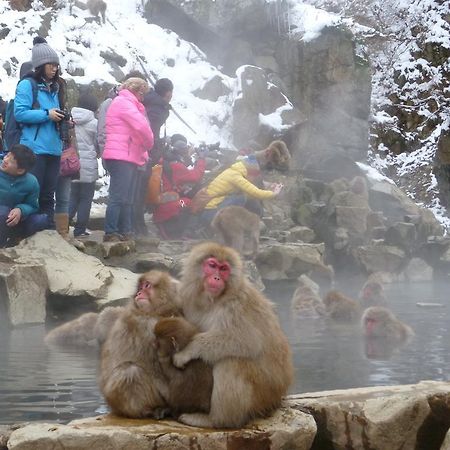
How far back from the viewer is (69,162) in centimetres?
749

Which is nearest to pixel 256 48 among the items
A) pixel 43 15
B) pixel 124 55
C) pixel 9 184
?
pixel 124 55

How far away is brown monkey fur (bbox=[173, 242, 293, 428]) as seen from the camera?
2.95m

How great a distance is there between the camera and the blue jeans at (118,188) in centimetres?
757

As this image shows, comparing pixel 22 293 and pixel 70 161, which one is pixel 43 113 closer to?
pixel 70 161

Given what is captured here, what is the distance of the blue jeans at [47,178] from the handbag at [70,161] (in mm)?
358

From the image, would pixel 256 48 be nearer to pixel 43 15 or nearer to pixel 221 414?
pixel 43 15

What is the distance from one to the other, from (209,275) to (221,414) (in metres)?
0.50

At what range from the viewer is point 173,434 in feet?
9.46

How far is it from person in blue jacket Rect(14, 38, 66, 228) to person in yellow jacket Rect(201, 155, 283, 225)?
2.60 metres

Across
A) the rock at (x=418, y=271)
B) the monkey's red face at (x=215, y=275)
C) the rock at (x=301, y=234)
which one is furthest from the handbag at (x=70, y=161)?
the rock at (x=418, y=271)

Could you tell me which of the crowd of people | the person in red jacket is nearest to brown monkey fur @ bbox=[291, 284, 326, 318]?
the crowd of people

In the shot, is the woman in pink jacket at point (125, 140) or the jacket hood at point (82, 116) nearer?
the woman in pink jacket at point (125, 140)

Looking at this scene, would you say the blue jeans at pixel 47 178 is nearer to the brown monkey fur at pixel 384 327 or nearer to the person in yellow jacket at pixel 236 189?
the person in yellow jacket at pixel 236 189

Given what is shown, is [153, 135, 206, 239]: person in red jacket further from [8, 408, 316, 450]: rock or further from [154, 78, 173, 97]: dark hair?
[8, 408, 316, 450]: rock
